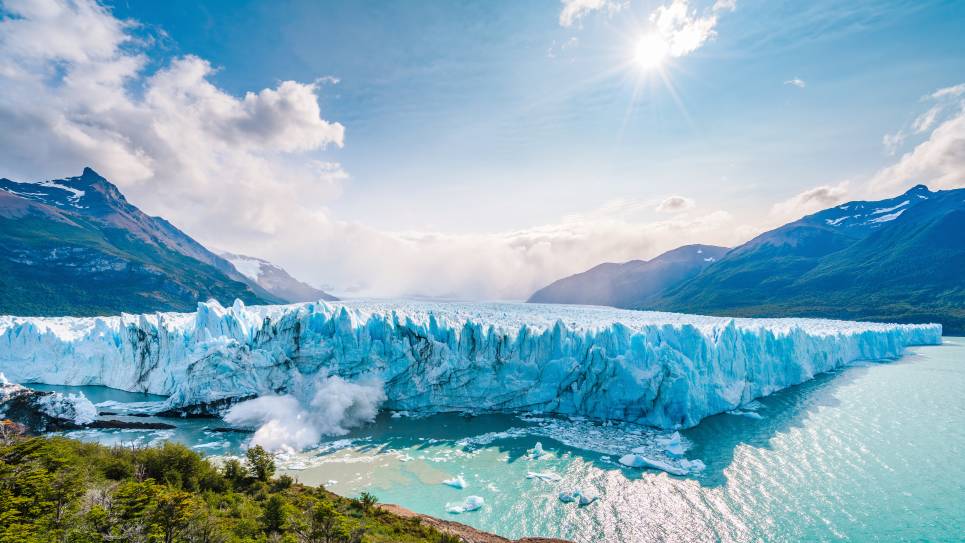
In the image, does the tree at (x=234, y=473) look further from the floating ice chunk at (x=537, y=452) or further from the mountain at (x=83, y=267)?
the mountain at (x=83, y=267)

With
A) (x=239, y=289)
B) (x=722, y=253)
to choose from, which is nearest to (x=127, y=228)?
(x=239, y=289)

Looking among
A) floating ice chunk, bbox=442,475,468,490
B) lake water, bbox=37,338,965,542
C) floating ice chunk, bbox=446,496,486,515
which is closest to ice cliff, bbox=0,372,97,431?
lake water, bbox=37,338,965,542

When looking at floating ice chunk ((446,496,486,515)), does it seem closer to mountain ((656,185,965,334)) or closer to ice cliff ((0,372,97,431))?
ice cliff ((0,372,97,431))

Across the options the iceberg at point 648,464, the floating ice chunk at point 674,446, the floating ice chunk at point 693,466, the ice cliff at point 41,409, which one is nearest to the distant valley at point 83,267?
the ice cliff at point 41,409

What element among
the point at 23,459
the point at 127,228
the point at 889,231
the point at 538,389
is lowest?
the point at 538,389

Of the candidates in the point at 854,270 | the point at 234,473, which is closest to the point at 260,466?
the point at 234,473

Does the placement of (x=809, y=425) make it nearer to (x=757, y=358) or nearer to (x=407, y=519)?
(x=757, y=358)
